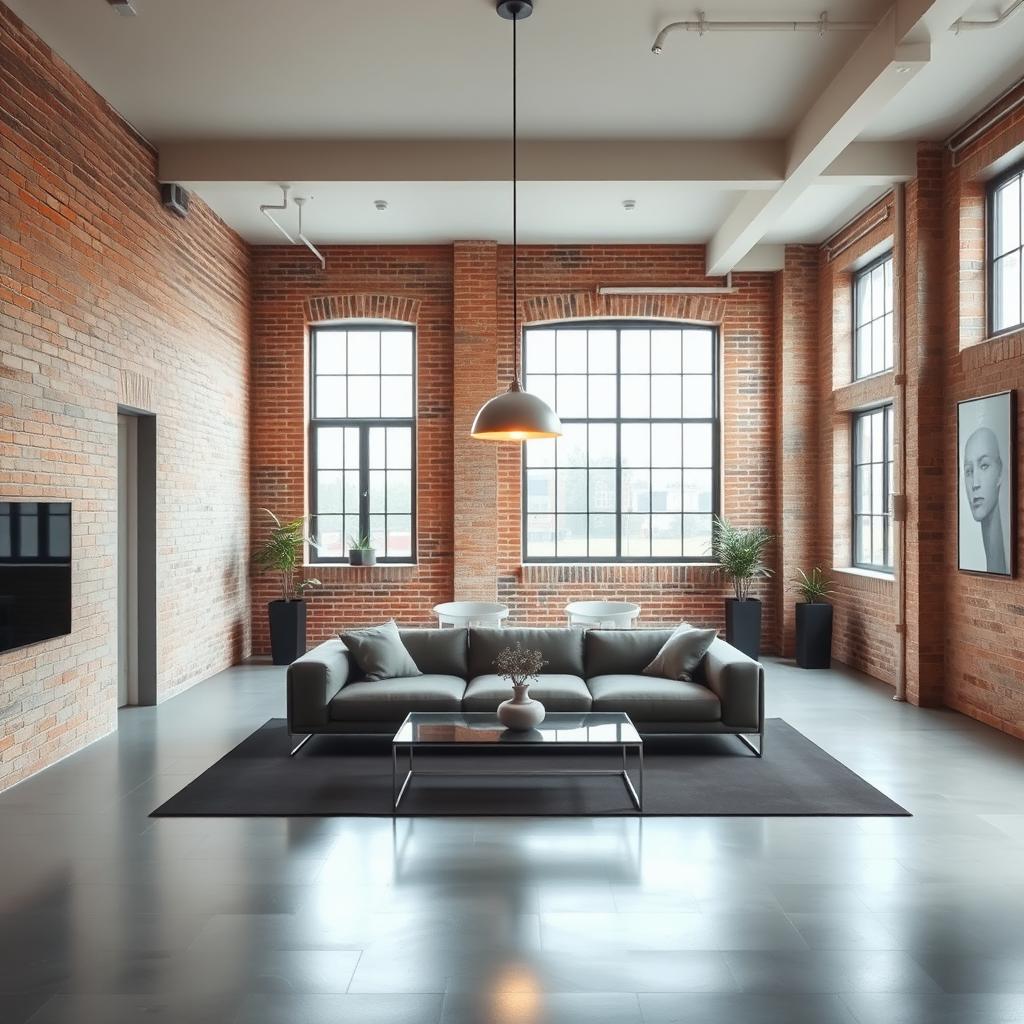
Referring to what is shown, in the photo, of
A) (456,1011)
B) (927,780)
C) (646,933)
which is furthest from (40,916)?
(927,780)

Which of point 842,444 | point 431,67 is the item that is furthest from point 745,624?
point 431,67

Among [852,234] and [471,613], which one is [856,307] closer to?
[852,234]

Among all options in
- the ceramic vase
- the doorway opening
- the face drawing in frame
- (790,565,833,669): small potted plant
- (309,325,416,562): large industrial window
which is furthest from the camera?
(309,325,416,562): large industrial window

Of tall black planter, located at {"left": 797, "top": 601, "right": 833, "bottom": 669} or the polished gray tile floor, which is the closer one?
the polished gray tile floor

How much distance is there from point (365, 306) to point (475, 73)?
3.85 metres

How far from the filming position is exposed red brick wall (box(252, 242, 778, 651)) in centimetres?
904

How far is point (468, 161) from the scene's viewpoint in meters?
6.56

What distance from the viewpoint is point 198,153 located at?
657cm

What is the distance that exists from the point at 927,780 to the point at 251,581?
656 cm

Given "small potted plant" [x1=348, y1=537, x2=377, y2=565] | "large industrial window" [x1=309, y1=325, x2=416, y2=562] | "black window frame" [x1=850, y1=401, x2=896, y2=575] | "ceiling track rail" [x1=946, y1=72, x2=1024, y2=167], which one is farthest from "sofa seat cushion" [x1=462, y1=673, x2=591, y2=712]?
"ceiling track rail" [x1=946, y1=72, x2=1024, y2=167]

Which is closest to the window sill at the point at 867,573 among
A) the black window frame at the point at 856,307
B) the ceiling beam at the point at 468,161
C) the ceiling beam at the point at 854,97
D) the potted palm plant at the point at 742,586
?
the potted palm plant at the point at 742,586

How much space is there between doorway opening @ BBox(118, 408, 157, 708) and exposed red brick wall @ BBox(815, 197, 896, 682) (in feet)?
19.8

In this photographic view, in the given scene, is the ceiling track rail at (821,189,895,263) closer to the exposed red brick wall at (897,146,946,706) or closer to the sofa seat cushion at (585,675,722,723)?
the exposed red brick wall at (897,146,946,706)

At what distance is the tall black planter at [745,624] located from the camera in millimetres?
8703
